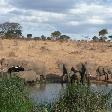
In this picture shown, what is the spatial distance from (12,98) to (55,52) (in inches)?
1216

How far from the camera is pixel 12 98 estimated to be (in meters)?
14.2

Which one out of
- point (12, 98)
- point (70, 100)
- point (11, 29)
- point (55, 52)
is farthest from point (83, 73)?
point (11, 29)

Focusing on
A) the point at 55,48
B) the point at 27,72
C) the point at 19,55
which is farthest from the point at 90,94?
the point at 55,48

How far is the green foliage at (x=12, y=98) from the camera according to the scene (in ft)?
45.2

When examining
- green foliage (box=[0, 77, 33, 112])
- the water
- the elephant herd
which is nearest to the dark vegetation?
green foliage (box=[0, 77, 33, 112])

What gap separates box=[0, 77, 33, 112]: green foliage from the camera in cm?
1378

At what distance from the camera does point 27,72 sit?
30812mm

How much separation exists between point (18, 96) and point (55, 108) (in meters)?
1.15

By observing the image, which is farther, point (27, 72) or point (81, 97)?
point (27, 72)

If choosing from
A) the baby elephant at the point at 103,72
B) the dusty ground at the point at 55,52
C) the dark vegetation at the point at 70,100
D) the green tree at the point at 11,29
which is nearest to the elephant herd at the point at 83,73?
the baby elephant at the point at 103,72

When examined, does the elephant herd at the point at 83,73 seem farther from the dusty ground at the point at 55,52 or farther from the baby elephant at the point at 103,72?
the dusty ground at the point at 55,52

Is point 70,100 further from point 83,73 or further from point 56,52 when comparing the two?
point 56,52

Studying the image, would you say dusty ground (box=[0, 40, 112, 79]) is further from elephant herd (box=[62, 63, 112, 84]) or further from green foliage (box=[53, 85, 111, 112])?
green foliage (box=[53, 85, 111, 112])

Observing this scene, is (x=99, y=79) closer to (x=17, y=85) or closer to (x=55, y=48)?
(x=55, y=48)
